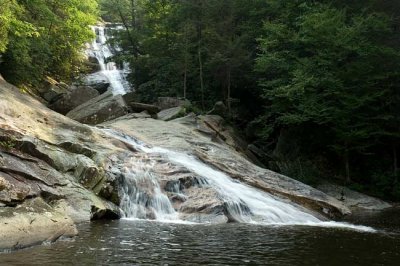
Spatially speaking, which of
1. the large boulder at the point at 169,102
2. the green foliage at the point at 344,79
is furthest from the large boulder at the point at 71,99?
the green foliage at the point at 344,79

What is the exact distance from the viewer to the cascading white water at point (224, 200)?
14.5m

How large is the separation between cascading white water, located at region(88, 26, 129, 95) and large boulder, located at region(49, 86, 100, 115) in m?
5.82

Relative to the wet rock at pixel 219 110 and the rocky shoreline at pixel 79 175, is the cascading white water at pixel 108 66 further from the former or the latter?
the rocky shoreline at pixel 79 175

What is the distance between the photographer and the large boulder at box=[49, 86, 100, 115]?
29203mm

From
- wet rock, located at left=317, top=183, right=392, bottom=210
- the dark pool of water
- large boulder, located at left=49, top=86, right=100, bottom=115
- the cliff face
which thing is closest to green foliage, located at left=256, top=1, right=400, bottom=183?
wet rock, located at left=317, top=183, right=392, bottom=210

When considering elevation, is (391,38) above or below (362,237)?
above

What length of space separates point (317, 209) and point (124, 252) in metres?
10.7

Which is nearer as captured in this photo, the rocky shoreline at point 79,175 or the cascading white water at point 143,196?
the rocky shoreline at point 79,175

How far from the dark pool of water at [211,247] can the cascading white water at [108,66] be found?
2618 cm

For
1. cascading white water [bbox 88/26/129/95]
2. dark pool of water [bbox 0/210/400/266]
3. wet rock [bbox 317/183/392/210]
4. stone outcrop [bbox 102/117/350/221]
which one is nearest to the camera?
dark pool of water [bbox 0/210/400/266]

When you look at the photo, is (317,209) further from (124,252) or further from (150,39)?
(150,39)

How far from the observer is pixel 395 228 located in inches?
560

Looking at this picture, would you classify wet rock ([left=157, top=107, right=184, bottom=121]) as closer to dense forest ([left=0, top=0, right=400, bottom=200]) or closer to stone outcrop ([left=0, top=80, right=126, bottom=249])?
dense forest ([left=0, top=0, right=400, bottom=200])

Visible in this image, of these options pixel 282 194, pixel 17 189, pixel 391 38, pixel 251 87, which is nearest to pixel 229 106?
pixel 251 87
